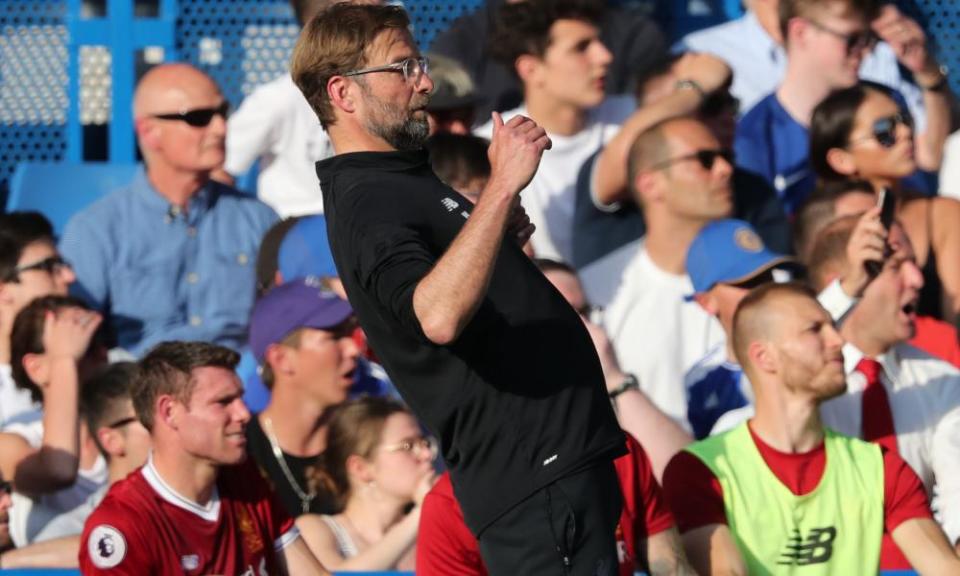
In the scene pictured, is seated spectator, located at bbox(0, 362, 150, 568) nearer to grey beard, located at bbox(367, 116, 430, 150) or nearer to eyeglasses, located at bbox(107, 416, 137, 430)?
eyeglasses, located at bbox(107, 416, 137, 430)

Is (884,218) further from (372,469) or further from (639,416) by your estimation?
(372,469)

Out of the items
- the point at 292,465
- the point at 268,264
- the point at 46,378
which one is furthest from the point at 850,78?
the point at 46,378

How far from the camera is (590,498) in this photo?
296cm

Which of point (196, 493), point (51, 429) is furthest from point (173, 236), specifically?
point (196, 493)

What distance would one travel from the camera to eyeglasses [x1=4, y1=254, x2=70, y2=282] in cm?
574

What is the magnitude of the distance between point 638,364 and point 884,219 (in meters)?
0.97

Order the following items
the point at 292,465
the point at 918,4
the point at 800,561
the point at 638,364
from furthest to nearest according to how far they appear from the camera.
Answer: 1. the point at 918,4
2. the point at 638,364
3. the point at 292,465
4. the point at 800,561

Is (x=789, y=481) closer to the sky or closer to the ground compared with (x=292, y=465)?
closer to the sky

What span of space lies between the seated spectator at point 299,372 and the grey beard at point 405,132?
237cm

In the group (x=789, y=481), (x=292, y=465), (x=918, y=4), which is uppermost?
(x=918, y=4)

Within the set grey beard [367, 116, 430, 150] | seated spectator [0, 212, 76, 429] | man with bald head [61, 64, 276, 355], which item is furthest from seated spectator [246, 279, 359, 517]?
grey beard [367, 116, 430, 150]

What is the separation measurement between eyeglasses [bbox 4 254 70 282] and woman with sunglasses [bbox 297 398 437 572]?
1260 mm

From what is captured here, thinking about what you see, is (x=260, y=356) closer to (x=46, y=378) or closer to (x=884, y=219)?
(x=46, y=378)

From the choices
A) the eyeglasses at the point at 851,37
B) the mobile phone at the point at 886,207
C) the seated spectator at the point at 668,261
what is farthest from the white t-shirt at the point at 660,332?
the eyeglasses at the point at 851,37
